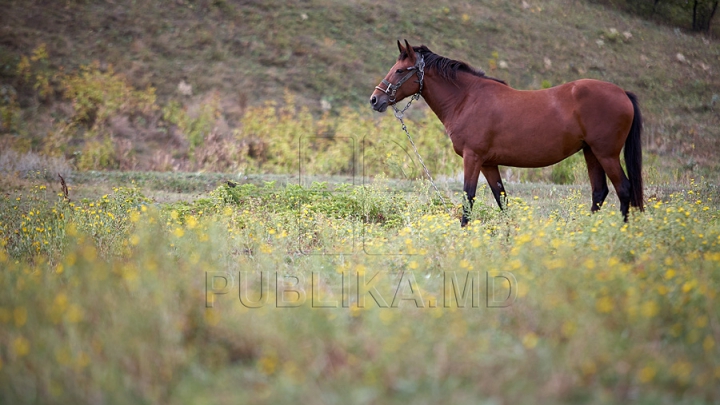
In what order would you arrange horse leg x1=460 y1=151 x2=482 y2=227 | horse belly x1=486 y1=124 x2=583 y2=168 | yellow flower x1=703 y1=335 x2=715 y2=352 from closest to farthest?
yellow flower x1=703 y1=335 x2=715 y2=352, horse belly x1=486 y1=124 x2=583 y2=168, horse leg x1=460 y1=151 x2=482 y2=227

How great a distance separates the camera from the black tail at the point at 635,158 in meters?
7.77

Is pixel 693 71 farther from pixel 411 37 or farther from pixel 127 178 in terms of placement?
pixel 127 178

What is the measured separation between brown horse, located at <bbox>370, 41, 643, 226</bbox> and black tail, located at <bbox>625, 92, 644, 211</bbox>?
0.01 meters

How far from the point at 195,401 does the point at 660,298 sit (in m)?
3.23

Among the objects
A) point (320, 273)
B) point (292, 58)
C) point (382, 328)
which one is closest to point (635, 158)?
point (320, 273)

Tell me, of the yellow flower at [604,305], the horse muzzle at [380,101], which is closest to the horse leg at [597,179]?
the horse muzzle at [380,101]

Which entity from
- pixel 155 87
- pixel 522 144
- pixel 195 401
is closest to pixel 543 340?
pixel 195 401

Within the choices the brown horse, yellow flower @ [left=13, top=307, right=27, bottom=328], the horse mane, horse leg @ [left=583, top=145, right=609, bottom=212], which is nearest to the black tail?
the brown horse

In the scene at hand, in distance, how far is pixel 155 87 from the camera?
22531 mm

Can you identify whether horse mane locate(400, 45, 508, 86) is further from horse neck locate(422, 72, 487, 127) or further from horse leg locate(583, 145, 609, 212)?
horse leg locate(583, 145, 609, 212)

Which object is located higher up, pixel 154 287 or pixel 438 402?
pixel 154 287

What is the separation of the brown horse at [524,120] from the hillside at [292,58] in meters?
9.18

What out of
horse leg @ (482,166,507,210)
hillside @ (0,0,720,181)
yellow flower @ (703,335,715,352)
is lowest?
yellow flower @ (703,335,715,352)

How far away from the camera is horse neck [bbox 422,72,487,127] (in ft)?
27.5
